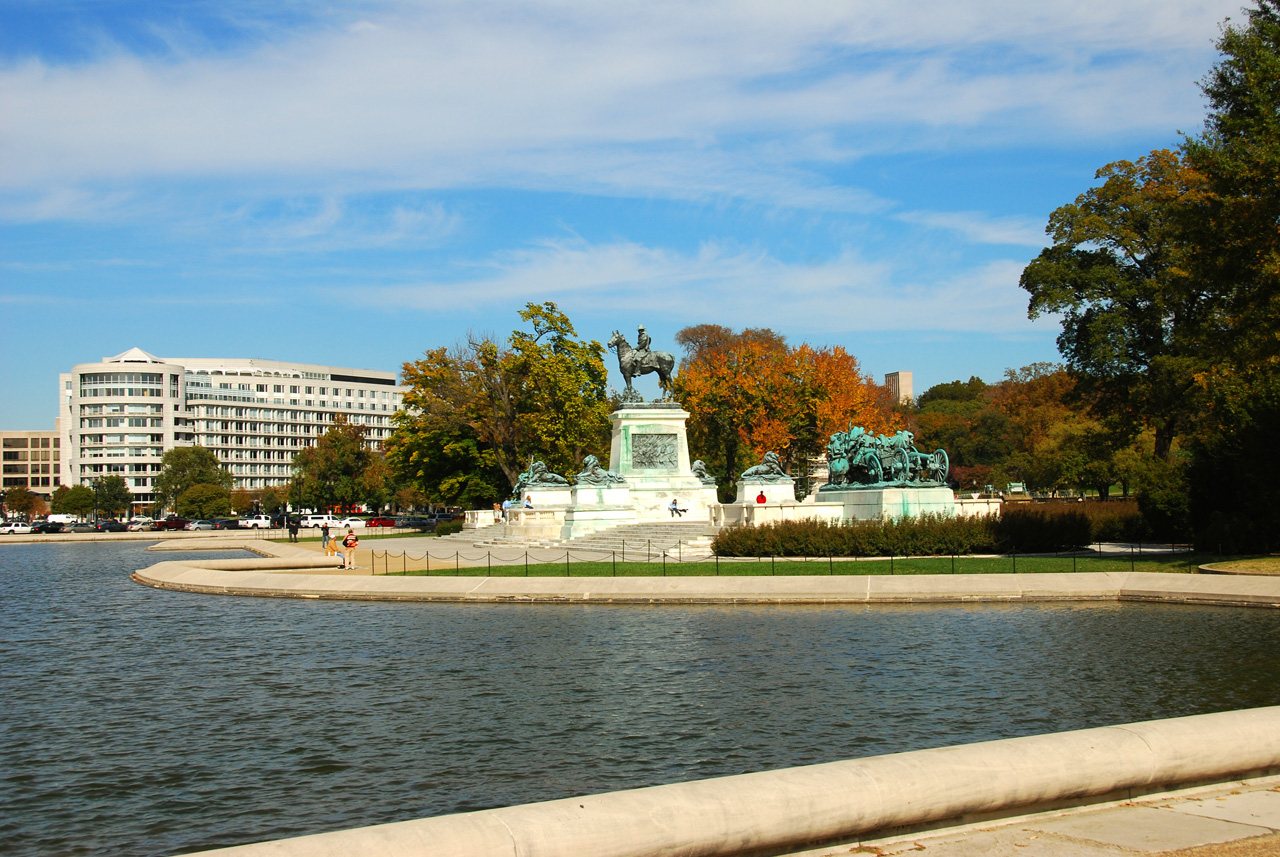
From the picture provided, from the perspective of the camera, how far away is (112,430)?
149 meters

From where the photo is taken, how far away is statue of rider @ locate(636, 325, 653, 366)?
51.0 meters

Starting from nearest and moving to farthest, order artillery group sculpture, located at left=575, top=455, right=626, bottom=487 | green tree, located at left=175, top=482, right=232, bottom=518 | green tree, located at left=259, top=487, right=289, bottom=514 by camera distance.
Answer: artillery group sculpture, located at left=575, top=455, right=626, bottom=487 → green tree, located at left=175, top=482, right=232, bottom=518 → green tree, located at left=259, top=487, right=289, bottom=514

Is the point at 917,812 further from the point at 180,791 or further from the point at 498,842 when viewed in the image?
the point at 180,791

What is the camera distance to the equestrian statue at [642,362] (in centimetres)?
5091

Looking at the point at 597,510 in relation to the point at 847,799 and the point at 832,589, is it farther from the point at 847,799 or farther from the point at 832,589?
the point at 847,799

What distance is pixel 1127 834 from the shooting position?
698cm

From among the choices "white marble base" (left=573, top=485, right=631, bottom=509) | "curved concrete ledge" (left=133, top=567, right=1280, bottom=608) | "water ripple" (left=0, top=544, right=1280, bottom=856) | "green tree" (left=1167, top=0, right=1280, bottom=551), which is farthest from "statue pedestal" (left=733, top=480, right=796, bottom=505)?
"water ripple" (left=0, top=544, right=1280, bottom=856)

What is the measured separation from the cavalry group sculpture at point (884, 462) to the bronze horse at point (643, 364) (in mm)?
13101

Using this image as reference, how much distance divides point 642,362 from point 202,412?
12544 cm

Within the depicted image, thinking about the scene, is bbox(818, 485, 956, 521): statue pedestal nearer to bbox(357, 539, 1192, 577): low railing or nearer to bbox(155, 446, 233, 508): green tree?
bbox(357, 539, 1192, 577): low railing

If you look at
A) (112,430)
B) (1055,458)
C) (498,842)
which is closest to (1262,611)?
(498,842)

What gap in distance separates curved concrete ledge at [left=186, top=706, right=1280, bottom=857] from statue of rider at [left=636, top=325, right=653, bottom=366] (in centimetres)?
4296

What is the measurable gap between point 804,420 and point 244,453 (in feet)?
402

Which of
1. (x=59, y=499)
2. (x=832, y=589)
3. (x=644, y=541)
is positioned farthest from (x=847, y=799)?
(x=59, y=499)
